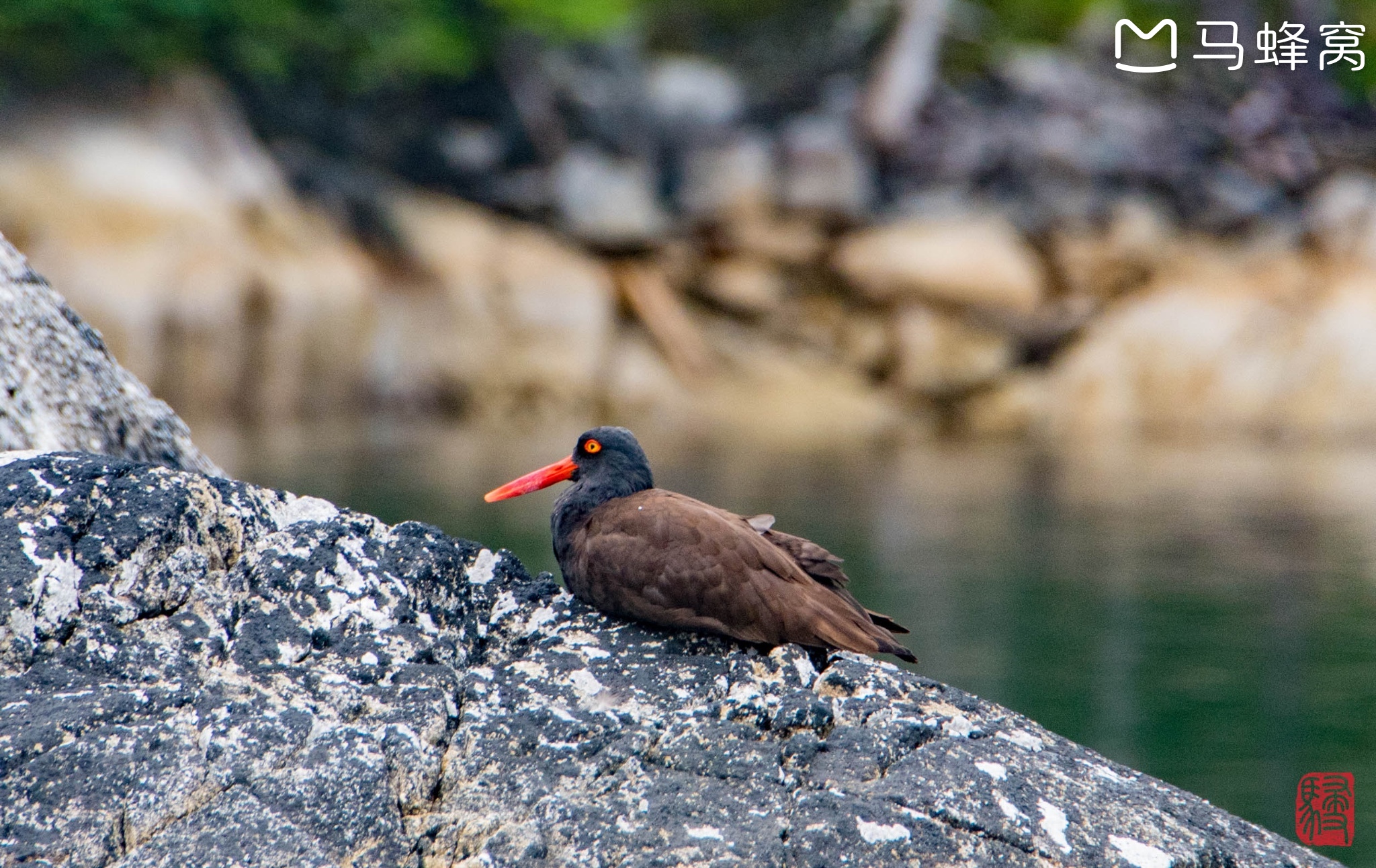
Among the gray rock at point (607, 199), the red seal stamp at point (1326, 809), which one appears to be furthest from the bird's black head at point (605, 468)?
the gray rock at point (607, 199)

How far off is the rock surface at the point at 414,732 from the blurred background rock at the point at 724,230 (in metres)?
12.9

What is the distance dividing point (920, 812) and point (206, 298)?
16428 millimetres

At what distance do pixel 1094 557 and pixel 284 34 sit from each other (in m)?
14.1

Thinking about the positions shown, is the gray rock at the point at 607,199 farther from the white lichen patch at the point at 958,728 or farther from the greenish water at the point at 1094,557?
the white lichen patch at the point at 958,728

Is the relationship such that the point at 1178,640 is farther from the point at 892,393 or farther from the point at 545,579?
the point at 892,393

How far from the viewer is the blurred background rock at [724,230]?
1759 centimetres

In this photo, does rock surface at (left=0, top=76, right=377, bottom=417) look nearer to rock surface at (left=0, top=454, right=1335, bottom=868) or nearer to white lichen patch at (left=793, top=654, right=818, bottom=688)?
rock surface at (left=0, top=454, right=1335, bottom=868)

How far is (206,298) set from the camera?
57.3 feet

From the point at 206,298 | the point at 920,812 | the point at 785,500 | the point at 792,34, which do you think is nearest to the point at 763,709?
the point at 920,812

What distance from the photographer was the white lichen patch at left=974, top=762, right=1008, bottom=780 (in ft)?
9.50

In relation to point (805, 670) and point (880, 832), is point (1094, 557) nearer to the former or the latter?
point (805, 670)

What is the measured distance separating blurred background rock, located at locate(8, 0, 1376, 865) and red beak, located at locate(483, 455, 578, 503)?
1212 centimetres

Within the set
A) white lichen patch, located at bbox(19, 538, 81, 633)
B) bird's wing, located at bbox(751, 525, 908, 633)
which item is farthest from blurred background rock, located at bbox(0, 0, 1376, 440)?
white lichen patch, located at bbox(19, 538, 81, 633)

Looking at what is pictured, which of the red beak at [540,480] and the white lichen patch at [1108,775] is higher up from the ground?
the red beak at [540,480]
